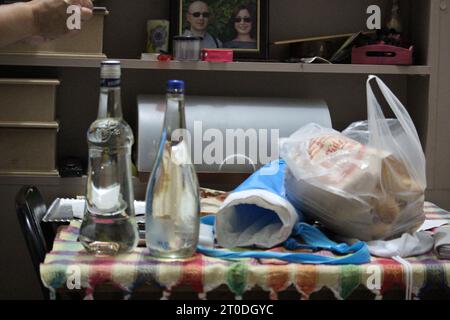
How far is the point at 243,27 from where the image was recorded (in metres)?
2.14

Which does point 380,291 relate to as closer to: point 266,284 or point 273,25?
point 266,284

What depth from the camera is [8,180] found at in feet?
6.48

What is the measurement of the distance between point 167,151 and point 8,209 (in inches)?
44.5

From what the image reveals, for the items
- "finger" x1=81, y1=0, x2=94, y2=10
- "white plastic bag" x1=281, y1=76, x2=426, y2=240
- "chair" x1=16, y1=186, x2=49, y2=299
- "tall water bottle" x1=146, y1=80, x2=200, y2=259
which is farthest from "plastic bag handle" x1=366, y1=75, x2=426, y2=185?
"finger" x1=81, y1=0, x2=94, y2=10

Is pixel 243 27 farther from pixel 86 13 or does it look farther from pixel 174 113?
pixel 174 113

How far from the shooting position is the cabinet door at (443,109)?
2.08m

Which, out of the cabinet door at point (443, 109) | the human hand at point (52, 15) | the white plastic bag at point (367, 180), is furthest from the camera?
the cabinet door at point (443, 109)

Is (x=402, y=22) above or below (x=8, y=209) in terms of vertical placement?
above

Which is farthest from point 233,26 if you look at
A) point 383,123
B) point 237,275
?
point 237,275

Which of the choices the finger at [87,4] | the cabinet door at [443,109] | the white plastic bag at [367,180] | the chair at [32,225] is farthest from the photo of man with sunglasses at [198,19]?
the white plastic bag at [367,180]

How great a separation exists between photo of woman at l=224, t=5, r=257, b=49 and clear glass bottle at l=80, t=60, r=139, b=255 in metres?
1.13

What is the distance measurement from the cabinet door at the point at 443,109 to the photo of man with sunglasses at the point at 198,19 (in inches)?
28.8

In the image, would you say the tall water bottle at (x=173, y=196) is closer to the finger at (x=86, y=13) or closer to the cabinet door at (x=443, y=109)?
the finger at (x=86, y=13)
